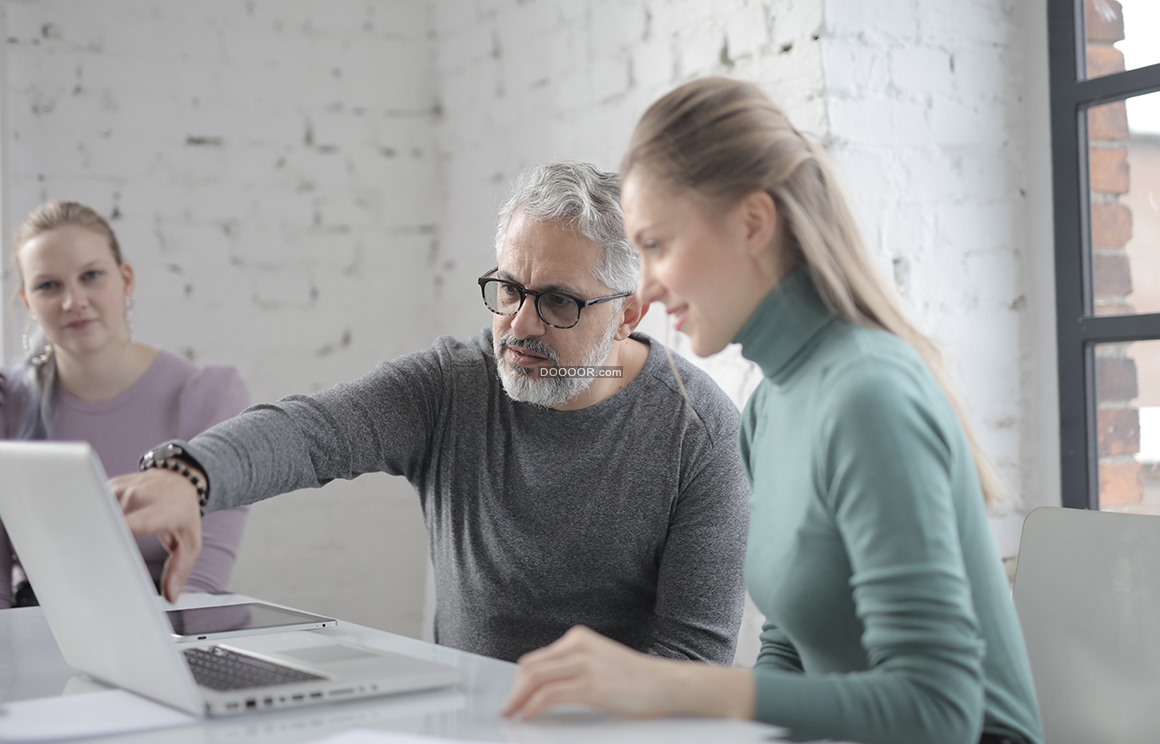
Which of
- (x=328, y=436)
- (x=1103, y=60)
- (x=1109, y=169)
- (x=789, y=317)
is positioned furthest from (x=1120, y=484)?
(x=328, y=436)

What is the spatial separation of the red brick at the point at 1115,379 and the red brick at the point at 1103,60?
1.58 ft

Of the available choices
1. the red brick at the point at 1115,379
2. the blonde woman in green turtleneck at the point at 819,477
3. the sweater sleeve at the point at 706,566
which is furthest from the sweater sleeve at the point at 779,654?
the red brick at the point at 1115,379

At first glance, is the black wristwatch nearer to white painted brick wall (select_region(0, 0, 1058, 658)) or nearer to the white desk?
the white desk

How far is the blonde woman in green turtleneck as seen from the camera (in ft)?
3.23

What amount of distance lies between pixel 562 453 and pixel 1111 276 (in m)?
1.04

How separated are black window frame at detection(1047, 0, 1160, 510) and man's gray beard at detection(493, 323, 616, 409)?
0.93m

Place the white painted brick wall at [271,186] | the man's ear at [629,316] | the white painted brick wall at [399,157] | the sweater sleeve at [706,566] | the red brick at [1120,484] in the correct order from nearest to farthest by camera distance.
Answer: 1. the sweater sleeve at [706,566]
2. the man's ear at [629,316]
3. the red brick at [1120,484]
4. the white painted brick wall at [399,157]
5. the white painted brick wall at [271,186]

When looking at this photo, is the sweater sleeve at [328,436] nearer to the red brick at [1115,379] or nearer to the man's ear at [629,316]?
the man's ear at [629,316]

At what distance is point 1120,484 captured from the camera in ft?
6.91

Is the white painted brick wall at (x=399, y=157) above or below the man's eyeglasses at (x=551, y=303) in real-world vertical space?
above

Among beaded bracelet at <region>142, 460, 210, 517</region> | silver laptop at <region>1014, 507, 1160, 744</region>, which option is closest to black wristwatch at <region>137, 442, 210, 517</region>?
beaded bracelet at <region>142, 460, 210, 517</region>

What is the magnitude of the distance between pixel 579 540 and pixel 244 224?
1737mm

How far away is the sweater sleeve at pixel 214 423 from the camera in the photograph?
230 centimetres

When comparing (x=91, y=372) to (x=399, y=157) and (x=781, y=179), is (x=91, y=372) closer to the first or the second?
(x=399, y=157)
